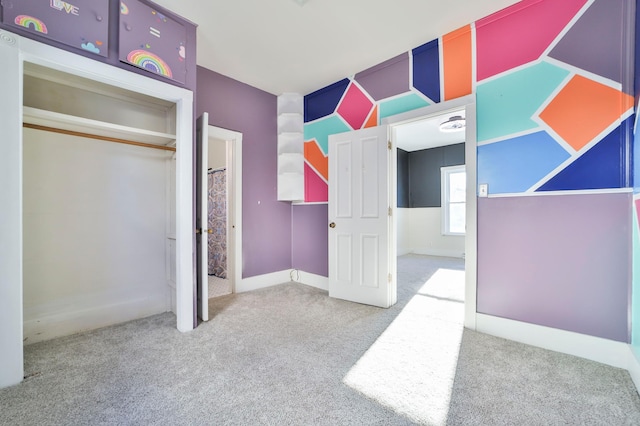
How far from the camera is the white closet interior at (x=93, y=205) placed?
86.0 inches

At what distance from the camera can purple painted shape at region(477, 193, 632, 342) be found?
1.86 metres

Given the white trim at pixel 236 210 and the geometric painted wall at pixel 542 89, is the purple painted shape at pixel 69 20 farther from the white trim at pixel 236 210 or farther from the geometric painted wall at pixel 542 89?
the geometric painted wall at pixel 542 89

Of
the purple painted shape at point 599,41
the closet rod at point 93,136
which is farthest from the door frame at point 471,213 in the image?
the closet rod at point 93,136

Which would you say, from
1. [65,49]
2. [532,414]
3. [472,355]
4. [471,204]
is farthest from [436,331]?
[65,49]

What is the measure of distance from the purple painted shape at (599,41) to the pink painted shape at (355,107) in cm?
180

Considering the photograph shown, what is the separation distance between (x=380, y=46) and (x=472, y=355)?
300cm

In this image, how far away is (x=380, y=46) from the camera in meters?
2.81

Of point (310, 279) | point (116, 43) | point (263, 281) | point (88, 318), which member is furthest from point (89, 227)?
point (310, 279)

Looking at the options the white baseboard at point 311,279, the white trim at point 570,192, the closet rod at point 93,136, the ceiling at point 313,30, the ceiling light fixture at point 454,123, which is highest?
the ceiling at point 313,30

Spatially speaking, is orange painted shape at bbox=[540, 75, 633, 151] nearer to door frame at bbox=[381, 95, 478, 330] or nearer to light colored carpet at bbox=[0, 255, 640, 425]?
door frame at bbox=[381, 95, 478, 330]

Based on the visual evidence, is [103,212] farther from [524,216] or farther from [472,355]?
[524,216]

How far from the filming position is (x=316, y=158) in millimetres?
3881

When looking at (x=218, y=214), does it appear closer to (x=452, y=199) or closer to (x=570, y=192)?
(x=570, y=192)

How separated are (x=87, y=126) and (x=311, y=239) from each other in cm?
276
